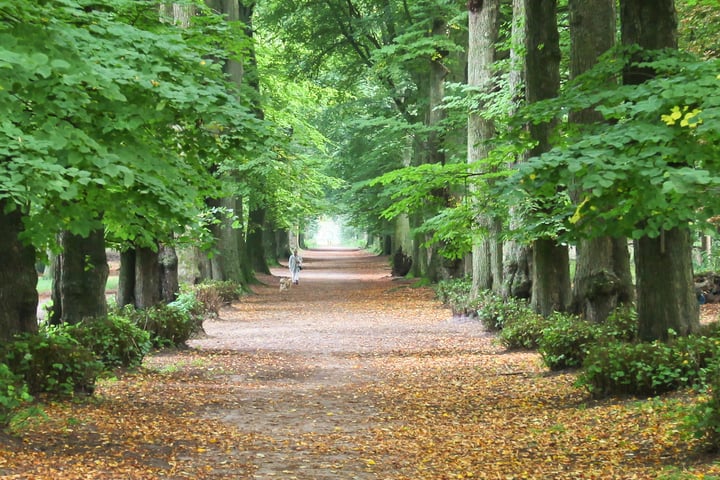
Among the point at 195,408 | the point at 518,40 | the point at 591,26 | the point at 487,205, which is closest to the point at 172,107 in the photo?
the point at 195,408

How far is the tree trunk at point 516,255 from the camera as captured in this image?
1534cm

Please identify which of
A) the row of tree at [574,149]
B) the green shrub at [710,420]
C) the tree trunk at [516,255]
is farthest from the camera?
the tree trunk at [516,255]

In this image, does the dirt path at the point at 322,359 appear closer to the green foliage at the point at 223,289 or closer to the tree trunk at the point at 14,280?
the green foliage at the point at 223,289

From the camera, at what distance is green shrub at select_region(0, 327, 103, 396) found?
28.1ft

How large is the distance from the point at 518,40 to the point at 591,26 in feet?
12.6

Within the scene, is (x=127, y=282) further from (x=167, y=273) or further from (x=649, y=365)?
(x=649, y=365)

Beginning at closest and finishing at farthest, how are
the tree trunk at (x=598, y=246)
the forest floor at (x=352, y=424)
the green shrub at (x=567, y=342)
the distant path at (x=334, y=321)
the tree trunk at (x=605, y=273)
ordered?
the forest floor at (x=352, y=424) → the green shrub at (x=567, y=342) → the tree trunk at (x=598, y=246) → the tree trunk at (x=605, y=273) → the distant path at (x=334, y=321)

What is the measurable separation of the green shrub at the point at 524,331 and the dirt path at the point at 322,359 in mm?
1655

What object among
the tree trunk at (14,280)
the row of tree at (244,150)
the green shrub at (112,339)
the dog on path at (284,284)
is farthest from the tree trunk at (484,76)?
the dog on path at (284,284)

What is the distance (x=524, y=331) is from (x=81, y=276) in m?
7.09

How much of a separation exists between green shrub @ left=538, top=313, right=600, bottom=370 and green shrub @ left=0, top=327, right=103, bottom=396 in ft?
18.8

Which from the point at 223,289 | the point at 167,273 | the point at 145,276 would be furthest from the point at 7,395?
the point at 223,289

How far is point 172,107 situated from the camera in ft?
25.8

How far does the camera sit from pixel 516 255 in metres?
16.4
